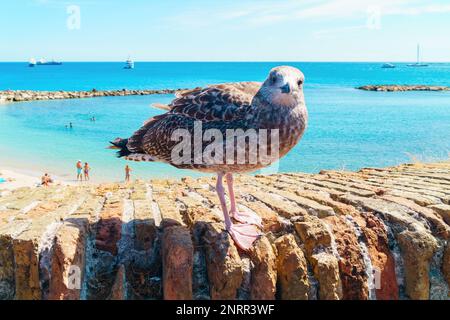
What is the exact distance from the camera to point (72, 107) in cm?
6297

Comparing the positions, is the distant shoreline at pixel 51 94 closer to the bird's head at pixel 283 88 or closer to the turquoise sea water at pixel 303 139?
the turquoise sea water at pixel 303 139

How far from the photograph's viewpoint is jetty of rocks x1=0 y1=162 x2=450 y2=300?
3443mm

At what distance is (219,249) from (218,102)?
151cm

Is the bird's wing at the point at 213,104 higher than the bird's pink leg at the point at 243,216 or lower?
higher

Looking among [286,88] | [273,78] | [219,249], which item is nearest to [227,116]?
[273,78]

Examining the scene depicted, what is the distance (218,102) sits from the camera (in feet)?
14.7

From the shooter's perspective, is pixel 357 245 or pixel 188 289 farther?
pixel 357 245

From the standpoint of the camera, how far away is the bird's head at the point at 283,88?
3986 mm

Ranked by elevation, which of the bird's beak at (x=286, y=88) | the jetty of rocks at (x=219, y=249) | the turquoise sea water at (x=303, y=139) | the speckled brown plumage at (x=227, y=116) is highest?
the bird's beak at (x=286, y=88)

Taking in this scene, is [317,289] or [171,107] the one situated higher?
[171,107]

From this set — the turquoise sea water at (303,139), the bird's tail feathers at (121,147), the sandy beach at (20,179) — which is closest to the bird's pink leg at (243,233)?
the bird's tail feathers at (121,147)
